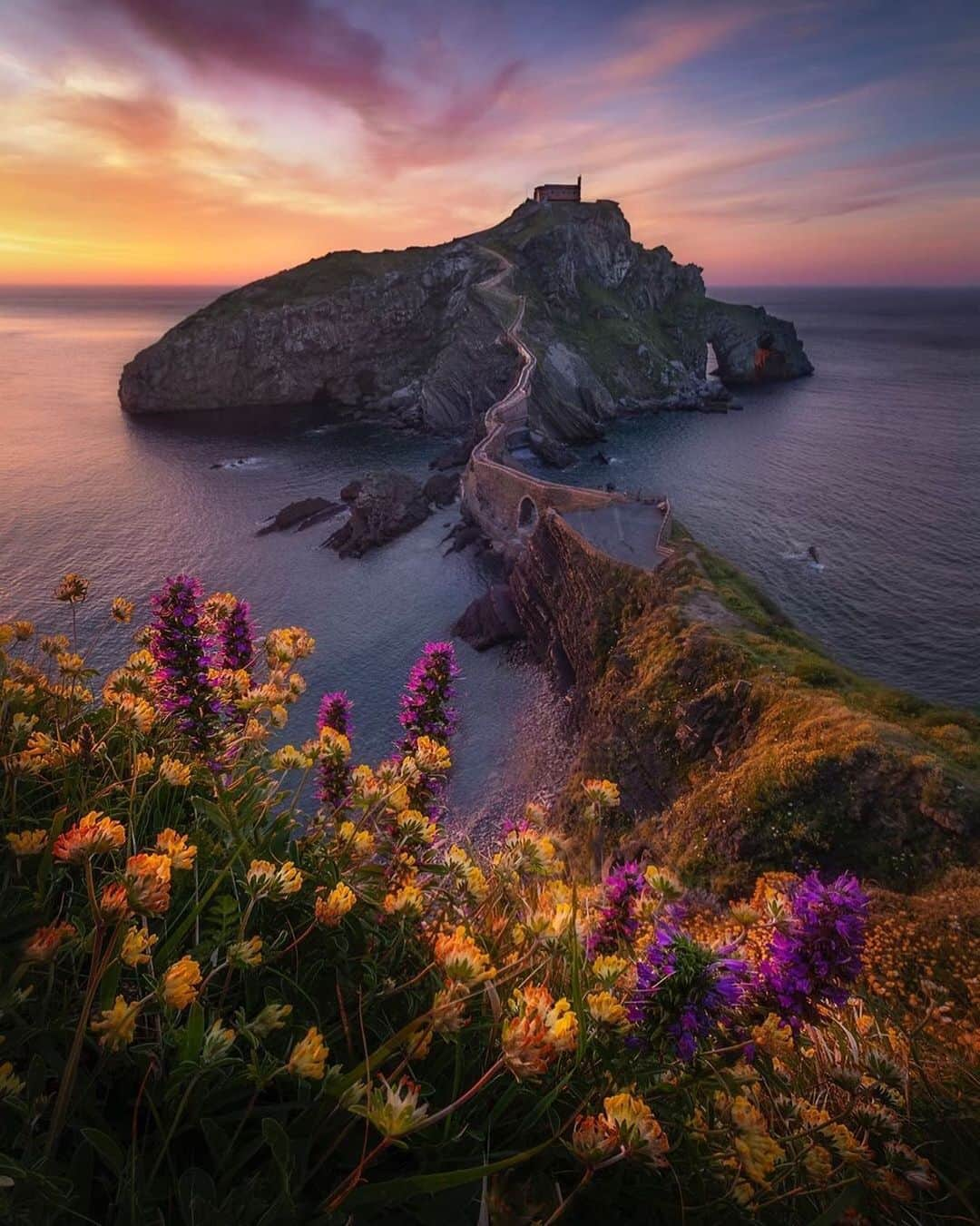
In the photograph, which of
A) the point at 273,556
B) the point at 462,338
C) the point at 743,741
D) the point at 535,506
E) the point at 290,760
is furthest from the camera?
the point at 462,338

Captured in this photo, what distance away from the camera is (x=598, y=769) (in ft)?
104

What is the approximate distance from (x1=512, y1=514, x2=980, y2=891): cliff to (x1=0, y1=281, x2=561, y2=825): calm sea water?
7295 mm

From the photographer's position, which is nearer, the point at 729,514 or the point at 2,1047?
the point at 2,1047

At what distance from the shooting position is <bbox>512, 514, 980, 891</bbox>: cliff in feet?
65.6

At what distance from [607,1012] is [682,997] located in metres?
0.37

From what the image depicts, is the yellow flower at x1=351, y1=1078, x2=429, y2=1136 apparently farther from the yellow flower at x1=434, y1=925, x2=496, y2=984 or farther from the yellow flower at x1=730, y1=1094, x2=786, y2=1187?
the yellow flower at x1=730, y1=1094, x2=786, y2=1187

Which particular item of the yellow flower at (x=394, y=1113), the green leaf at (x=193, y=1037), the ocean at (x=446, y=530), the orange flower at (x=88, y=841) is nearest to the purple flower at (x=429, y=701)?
the orange flower at (x=88, y=841)

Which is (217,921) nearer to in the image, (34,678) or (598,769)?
(34,678)

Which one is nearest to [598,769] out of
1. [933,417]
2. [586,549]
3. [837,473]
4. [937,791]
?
[937,791]

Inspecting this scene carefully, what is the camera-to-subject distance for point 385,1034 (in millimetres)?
3023

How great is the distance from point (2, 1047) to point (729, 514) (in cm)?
7983

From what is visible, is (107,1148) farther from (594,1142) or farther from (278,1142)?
(594,1142)

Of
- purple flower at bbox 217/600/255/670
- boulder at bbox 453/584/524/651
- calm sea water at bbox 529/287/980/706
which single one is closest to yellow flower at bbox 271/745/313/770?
purple flower at bbox 217/600/255/670

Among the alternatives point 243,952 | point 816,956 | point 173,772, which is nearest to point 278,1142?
point 243,952
